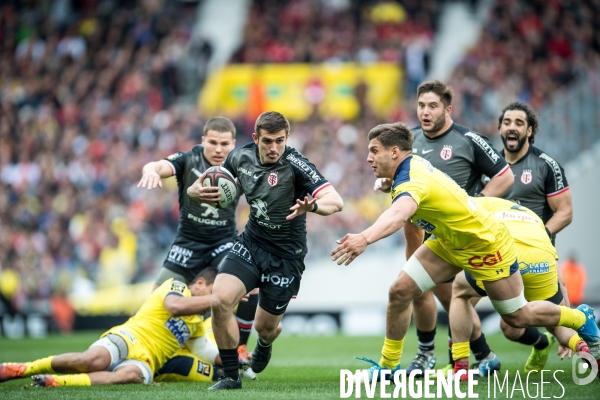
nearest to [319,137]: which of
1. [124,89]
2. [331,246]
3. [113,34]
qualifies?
[331,246]

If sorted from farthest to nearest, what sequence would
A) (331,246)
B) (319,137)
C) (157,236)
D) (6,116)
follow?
(6,116)
(319,137)
(157,236)
(331,246)

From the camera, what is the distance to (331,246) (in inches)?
704

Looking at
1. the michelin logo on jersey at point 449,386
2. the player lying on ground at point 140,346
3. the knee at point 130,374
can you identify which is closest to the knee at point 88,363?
the player lying on ground at point 140,346

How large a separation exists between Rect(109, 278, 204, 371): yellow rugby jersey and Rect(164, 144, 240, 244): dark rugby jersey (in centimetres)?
93

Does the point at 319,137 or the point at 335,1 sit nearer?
the point at 319,137

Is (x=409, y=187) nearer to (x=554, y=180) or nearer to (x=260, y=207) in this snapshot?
(x=260, y=207)

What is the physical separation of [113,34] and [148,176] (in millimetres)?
19546

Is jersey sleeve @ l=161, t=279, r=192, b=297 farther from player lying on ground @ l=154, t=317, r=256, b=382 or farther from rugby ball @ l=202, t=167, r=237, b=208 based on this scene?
rugby ball @ l=202, t=167, r=237, b=208

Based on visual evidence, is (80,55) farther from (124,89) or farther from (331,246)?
(331,246)

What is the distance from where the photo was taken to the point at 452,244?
6.91m

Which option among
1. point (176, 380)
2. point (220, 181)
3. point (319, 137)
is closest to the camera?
point (220, 181)

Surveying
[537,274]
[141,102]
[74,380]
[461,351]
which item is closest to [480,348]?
[461,351]

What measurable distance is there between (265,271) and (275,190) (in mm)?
777

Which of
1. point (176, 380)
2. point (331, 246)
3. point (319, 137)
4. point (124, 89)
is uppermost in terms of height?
point (124, 89)
